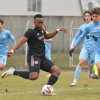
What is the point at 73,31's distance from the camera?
3312cm

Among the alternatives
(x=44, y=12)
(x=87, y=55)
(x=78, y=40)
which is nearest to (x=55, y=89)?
(x=87, y=55)

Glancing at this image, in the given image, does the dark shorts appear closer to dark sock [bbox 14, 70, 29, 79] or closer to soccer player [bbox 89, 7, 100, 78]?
dark sock [bbox 14, 70, 29, 79]

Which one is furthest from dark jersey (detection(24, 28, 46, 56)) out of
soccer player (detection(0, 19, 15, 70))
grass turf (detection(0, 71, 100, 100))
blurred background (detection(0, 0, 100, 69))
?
blurred background (detection(0, 0, 100, 69))

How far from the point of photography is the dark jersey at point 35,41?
49.6 feet

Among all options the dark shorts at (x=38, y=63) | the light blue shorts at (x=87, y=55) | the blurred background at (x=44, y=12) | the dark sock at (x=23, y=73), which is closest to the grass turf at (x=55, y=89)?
the dark sock at (x=23, y=73)

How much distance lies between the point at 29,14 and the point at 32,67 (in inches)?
1232

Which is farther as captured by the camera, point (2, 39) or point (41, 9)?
point (41, 9)

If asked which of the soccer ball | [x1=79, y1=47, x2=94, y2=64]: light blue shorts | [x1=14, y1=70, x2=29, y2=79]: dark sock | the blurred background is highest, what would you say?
[x1=79, y1=47, x2=94, y2=64]: light blue shorts

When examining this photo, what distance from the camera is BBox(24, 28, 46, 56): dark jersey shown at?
15.1 m

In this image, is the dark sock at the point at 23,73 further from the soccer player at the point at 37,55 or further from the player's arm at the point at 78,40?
the player's arm at the point at 78,40

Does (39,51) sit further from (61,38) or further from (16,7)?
(16,7)

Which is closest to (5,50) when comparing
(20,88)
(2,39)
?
(2,39)

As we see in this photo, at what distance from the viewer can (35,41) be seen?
15.2m

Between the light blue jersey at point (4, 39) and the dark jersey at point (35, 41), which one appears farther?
the light blue jersey at point (4, 39)
